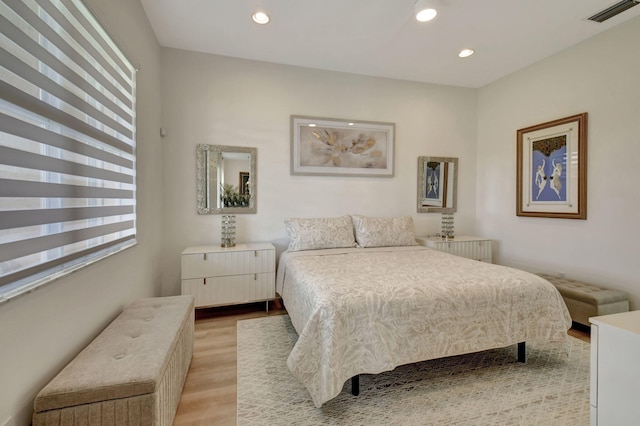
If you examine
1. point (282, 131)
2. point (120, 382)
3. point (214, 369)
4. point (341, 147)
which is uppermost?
point (282, 131)

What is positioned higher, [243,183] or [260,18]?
[260,18]

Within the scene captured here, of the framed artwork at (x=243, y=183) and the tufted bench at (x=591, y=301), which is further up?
the framed artwork at (x=243, y=183)

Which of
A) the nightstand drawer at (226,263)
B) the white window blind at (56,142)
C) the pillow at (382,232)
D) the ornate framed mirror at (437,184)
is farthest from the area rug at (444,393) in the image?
the ornate framed mirror at (437,184)

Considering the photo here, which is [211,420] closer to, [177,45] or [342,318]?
[342,318]

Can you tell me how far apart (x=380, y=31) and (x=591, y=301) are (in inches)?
122

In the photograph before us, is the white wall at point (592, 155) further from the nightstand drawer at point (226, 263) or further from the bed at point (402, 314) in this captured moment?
the nightstand drawer at point (226, 263)

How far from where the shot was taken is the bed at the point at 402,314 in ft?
4.93

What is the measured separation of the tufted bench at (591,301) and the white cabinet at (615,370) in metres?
1.60

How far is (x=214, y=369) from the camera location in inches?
76.9

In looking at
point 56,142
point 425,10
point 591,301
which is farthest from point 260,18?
point 591,301

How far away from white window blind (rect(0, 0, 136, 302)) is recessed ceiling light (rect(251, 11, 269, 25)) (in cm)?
118

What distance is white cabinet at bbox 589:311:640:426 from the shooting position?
1.01 metres

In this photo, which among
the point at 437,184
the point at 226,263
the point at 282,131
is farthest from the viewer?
the point at 437,184

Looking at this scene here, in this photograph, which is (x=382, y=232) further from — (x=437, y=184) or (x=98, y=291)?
(x=98, y=291)
